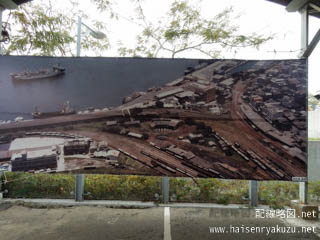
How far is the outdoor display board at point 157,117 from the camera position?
268cm

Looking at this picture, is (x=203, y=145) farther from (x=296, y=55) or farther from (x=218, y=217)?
(x=296, y=55)

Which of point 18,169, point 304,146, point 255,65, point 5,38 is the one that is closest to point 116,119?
point 18,169

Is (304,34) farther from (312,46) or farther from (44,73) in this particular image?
(44,73)

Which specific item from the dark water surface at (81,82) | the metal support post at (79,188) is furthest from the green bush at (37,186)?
the dark water surface at (81,82)

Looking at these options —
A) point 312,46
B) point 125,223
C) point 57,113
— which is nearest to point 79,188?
point 125,223

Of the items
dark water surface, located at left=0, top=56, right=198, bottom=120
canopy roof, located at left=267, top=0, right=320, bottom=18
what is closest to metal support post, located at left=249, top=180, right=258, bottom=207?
dark water surface, located at left=0, top=56, right=198, bottom=120

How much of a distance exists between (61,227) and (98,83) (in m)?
2.14

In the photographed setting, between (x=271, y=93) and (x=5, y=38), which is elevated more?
(x=5, y=38)

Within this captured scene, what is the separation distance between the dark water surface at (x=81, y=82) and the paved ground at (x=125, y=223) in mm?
1605

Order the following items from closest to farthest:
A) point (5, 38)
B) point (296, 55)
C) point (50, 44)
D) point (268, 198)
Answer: point (296, 55)
point (5, 38)
point (268, 198)
point (50, 44)

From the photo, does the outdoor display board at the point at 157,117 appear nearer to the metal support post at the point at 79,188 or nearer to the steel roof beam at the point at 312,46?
the steel roof beam at the point at 312,46

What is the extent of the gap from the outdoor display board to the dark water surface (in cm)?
1

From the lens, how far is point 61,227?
282 cm

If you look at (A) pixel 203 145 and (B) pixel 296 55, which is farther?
(B) pixel 296 55
